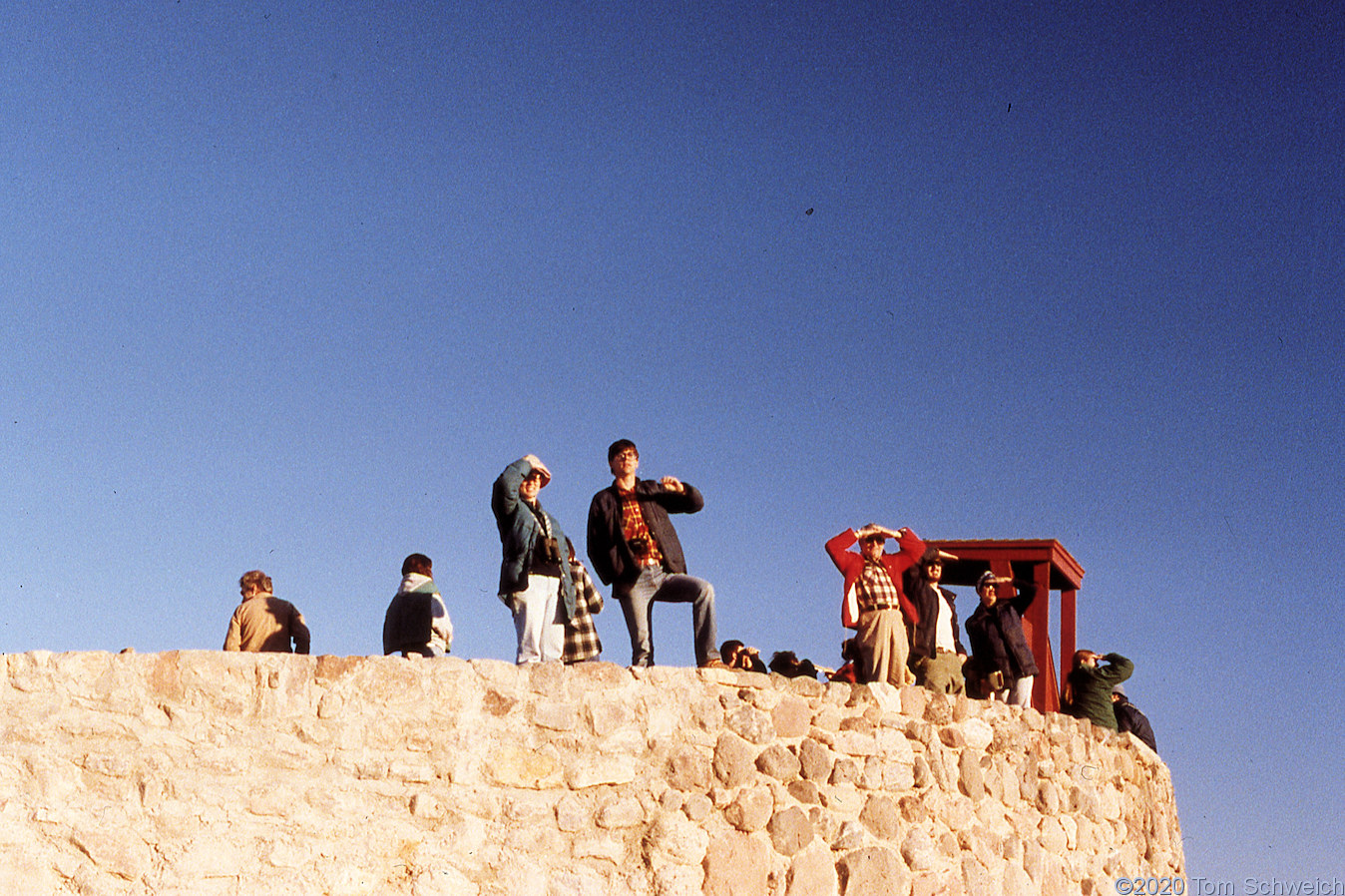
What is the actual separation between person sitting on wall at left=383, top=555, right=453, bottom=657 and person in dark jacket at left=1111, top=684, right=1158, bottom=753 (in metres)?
5.37

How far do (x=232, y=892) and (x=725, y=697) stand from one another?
2.48m

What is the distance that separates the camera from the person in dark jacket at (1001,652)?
9.38 m

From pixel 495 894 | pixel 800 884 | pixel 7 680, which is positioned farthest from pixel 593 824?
pixel 7 680

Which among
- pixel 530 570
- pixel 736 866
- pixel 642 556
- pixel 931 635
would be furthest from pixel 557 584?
pixel 931 635

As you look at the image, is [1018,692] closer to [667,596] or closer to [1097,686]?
[1097,686]

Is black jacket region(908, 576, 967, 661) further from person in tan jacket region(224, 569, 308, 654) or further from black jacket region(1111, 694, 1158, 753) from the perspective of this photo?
person in tan jacket region(224, 569, 308, 654)

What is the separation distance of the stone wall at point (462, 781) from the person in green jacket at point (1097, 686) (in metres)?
2.40

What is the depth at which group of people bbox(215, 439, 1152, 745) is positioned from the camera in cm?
742

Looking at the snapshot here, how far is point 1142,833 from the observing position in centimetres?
1001

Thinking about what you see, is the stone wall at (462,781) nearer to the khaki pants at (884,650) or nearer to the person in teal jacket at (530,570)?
the khaki pants at (884,650)

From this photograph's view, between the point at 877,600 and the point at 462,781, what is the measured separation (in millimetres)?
2931

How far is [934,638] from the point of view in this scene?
891 centimetres

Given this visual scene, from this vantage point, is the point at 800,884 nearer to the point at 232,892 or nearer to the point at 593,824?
the point at 593,824

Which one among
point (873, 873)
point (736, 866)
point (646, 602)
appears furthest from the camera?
point (646, 602)
